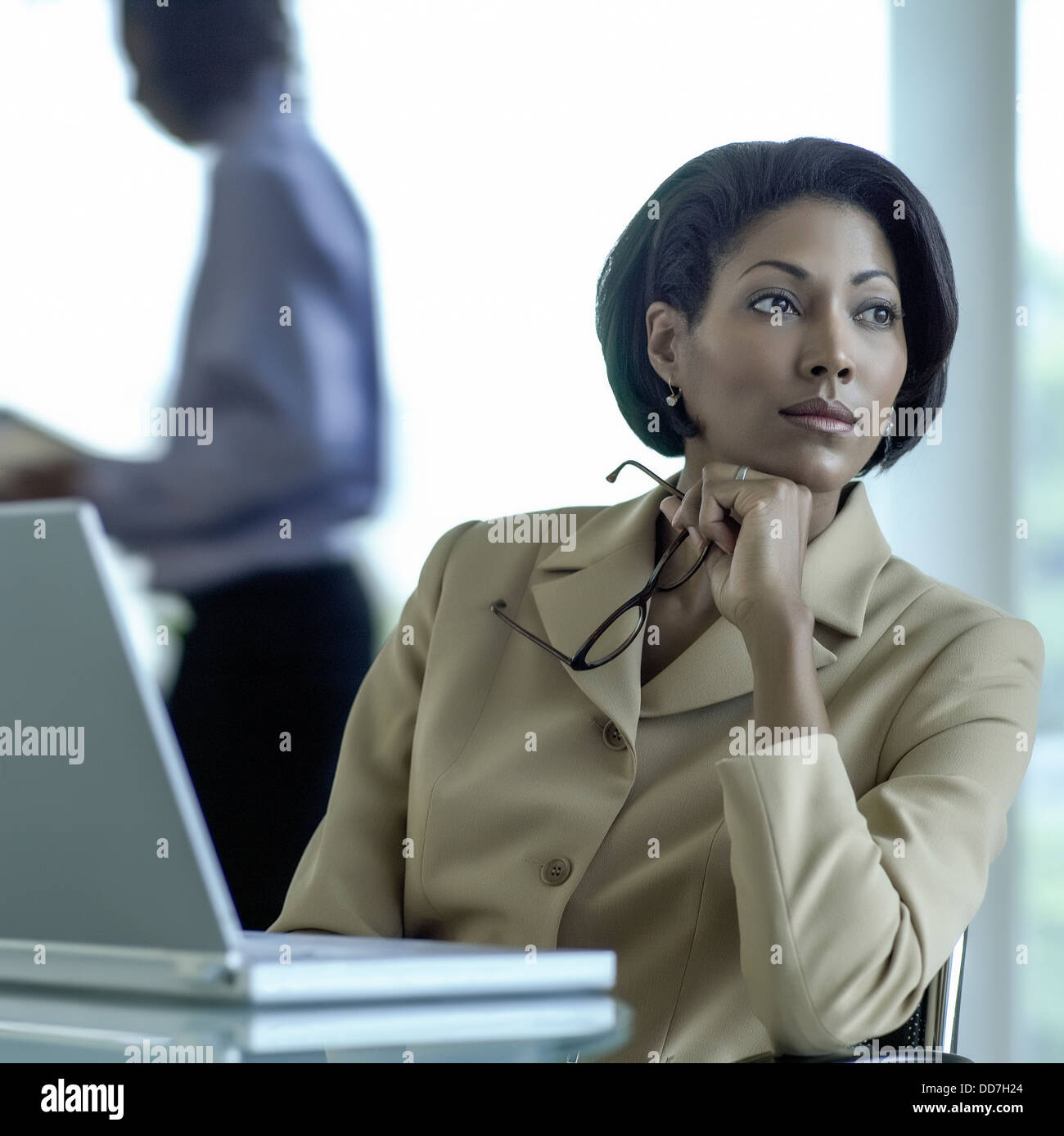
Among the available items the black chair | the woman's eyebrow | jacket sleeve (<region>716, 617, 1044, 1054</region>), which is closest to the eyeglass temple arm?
the woman's eyebrow

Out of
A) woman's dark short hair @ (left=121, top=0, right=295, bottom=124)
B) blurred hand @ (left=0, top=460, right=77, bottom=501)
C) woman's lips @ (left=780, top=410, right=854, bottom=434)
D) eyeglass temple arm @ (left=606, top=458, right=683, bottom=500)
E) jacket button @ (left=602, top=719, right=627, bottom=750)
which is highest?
woman's dark short hair @ (left=121, top=0, right=295, bottom=124)

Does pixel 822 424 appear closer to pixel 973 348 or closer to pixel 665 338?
pixel 665 338

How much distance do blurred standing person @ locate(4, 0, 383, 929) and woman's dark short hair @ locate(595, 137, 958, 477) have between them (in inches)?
26.3

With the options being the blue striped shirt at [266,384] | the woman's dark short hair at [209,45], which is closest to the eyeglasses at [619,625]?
the blue striped shirt at [266,384]

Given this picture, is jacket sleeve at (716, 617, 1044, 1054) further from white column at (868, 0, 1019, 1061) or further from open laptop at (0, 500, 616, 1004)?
white column at (868, 0, 1019, 1061)

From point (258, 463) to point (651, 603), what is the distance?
0.90m

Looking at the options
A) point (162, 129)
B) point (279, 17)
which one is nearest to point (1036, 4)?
point (279, 17)

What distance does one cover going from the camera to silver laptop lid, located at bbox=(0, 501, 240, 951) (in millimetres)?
635

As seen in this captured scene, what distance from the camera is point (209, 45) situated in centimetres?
221

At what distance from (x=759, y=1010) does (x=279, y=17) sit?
1.92m

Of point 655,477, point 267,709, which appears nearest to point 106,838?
point 655,477
